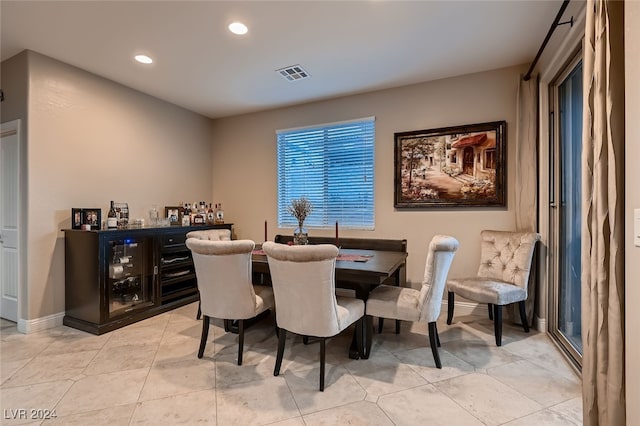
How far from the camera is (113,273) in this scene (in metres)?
3.11

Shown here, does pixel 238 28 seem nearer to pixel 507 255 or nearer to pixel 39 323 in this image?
pixel 507 255

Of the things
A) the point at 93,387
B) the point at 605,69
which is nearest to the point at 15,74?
the point at 93,387

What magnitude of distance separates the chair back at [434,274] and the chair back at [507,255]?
1.07m

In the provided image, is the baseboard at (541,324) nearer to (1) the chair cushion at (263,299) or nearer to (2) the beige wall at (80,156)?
(1) the chair cushion at (263,299)

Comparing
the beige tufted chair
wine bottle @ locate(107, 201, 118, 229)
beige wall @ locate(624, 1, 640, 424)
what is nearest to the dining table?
the beige tufted chair

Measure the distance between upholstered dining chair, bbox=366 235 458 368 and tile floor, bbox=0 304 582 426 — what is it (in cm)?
35

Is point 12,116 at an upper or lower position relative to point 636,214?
upper

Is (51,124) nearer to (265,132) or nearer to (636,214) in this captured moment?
(265,132)

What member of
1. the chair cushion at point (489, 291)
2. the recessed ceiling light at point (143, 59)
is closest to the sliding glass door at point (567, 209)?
the chair cushion at point (489, 291)

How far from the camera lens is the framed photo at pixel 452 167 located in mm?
3227

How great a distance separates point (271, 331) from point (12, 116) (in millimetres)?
3289

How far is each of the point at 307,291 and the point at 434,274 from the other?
36.2 inches

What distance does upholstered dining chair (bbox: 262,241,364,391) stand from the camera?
73.8 inches

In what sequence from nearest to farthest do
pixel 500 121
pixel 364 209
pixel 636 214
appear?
pixel 636 214 < pixel 500 121 < pixel 364 209
